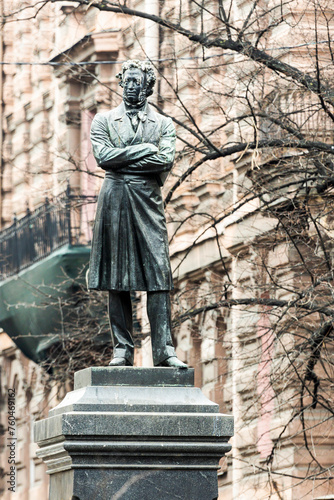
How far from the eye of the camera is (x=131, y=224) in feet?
38.3

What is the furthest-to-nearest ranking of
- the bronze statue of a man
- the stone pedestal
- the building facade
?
the building facade < the bronze statue of a man < the stone pedestal

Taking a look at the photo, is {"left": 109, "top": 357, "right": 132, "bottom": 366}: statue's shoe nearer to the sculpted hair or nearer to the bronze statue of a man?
the bronze statue of a man

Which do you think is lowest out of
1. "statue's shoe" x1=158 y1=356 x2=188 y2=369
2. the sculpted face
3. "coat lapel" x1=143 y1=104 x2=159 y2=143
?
"statue's shoe" x1=158 y1=356 x2=188 y2=369

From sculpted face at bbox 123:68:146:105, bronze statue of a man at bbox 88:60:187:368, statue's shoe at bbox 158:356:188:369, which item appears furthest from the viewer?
sculpted face at bbox 123:68:146:105

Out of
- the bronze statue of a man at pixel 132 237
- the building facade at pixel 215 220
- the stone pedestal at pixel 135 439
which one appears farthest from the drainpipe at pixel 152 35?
the stone pedestal at pixel 135 439

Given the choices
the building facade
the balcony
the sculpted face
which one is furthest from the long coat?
the balcony

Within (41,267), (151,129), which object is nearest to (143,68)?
(151,129)

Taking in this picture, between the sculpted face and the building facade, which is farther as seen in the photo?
the building facade

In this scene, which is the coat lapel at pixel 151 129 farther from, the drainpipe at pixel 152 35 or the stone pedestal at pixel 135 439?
the drainpipe at pixel 152 35

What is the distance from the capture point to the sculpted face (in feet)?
38.6

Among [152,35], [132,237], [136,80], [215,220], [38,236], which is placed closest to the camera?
[132,237]

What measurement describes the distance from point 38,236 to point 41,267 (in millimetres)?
1364

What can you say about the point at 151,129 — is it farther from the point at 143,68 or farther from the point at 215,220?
the point at 215,220

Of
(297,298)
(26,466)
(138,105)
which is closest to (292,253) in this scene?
(297,298)
